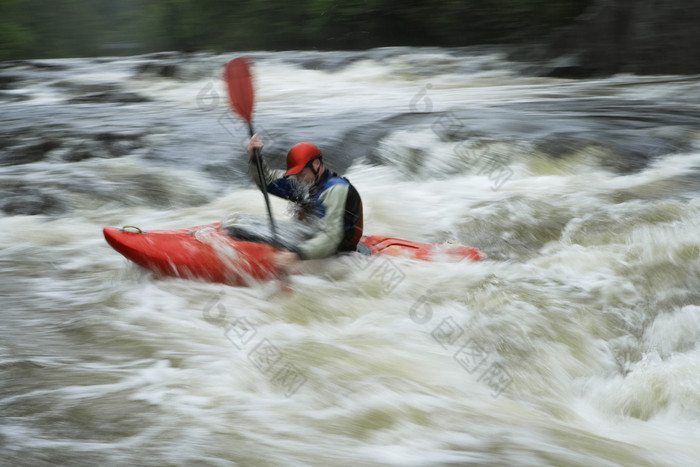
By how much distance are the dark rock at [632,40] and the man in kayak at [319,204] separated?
8.00 metres

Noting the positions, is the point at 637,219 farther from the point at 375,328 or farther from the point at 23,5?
the point at 23,5

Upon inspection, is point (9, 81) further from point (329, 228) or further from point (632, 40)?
point (329, 228)

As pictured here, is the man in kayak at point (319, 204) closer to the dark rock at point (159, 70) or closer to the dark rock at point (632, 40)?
the dark rock at point (632, 40)

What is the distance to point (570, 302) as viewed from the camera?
3.56 m

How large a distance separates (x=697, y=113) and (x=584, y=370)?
5.25m

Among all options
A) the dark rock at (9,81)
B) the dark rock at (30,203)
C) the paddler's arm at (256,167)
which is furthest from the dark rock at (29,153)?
the dark rock at (9,81)

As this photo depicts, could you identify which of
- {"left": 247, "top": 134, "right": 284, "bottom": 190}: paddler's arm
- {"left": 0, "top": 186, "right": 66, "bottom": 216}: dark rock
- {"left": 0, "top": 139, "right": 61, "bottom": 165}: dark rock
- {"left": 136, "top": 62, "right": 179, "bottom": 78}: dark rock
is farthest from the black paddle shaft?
{"left": 136, "top": 62, "right": 179, "bottom": 78}: dark rock

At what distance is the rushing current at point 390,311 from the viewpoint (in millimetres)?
2344

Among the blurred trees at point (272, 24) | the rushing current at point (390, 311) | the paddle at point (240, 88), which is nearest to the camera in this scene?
the rushing current at point (390, 311)

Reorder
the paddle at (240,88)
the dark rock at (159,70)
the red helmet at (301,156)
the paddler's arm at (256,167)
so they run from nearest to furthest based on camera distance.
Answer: the red helmet at (301,156)
the paddler's arm at (256,167)
the paddle at (240,88)
the dark rock at (159,70)

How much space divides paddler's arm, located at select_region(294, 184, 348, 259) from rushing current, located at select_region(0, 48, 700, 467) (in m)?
0.18

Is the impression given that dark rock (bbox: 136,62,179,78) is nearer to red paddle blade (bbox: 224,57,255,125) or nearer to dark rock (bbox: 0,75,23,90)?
dark rock (bbox: 0,75,23,90)

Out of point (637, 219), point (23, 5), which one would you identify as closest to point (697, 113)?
point (637, 219)

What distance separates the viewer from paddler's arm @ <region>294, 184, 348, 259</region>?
3428 millimetres
